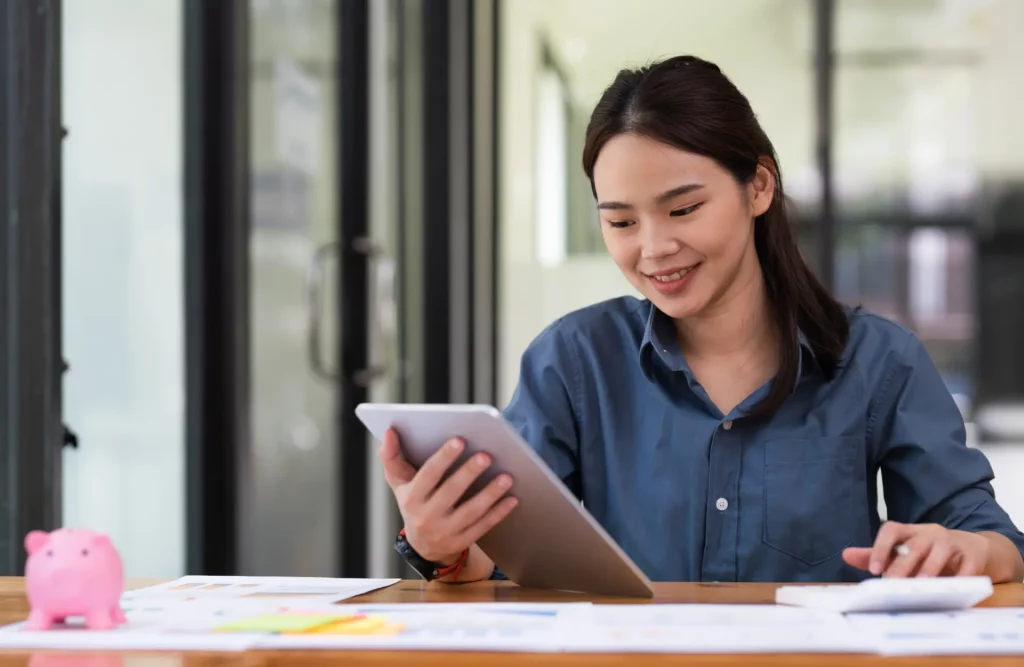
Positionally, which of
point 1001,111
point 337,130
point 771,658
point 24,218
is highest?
point 1001,111

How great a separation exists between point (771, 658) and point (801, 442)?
0.64m

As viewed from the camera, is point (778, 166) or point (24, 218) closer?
point (778, 166)

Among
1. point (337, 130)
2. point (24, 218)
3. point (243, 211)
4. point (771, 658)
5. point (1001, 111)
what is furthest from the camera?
point (1001, 111)

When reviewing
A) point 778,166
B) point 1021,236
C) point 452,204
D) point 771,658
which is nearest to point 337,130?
point 452,204

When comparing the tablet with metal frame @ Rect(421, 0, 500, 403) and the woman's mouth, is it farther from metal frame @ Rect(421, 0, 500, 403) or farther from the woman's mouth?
metal frame @ Rect(421, 0, 500, 403)

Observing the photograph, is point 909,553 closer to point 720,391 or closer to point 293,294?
point 720,391

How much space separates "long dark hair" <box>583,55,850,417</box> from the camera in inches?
54.0

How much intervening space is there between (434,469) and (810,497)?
53 cm

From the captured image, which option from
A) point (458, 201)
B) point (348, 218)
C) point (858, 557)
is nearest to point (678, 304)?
point (858, 557)

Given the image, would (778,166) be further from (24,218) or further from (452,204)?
(452,204)

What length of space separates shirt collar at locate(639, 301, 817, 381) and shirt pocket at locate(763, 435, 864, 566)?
0.31 feet

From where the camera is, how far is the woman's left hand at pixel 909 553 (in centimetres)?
111

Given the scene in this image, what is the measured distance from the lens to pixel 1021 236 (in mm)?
5609

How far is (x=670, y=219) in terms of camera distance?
136 cm
